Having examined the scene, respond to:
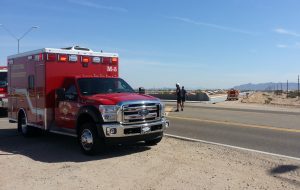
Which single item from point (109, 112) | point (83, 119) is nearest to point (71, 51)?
point (83, 119)

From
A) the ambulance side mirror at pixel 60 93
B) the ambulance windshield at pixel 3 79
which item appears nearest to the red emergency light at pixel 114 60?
the ambulance side mirror at pixel 60 93

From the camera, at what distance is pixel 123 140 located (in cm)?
995

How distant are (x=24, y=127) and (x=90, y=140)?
4.57m

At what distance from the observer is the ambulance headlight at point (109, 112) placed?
384 inches

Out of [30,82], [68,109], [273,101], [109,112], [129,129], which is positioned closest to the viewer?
[109,112]

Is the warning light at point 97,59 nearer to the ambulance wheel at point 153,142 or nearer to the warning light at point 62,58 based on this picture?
the warning light at point 62,58

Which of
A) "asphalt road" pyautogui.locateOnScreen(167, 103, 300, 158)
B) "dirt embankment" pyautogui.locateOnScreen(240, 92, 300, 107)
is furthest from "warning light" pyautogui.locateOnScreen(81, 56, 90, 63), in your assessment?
"dirt embankment" pyautogui.locateOnScreen(240, 92, 300, 107)

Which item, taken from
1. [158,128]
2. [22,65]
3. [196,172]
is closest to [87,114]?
[158,128]

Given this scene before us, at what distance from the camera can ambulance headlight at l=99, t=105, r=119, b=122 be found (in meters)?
9.76

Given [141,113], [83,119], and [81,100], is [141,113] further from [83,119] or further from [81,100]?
[81,100]

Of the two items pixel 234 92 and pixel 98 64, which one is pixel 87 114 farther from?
pixel 234 92

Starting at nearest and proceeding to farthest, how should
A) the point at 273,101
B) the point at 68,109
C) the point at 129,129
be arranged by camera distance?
the point at 129,129
the point at 68,109
the point at 273,101

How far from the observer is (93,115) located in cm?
995

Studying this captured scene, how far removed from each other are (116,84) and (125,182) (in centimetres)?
444
